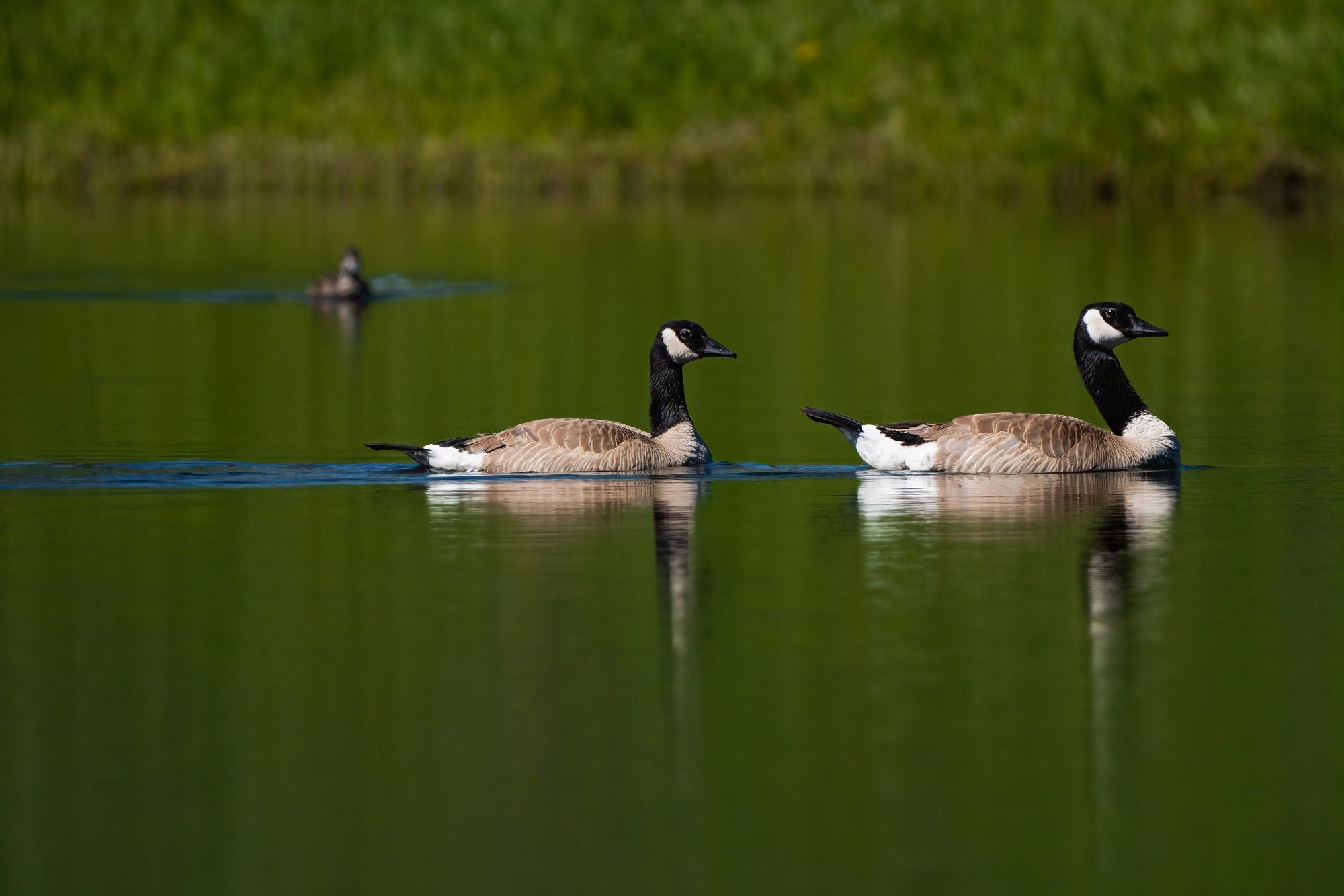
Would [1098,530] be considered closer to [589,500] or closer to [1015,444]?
[1015,444]

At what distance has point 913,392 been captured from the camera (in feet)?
66.1

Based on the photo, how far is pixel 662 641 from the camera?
395 inches

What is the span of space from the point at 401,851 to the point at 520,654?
2.44 m

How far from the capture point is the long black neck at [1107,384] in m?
16.1

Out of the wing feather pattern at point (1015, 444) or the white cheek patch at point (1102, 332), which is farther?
the white cheek patch at point (1102, 332)

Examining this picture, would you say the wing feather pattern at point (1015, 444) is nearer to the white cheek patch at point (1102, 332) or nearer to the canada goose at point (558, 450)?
the white cheek patch at point (1102, 332)

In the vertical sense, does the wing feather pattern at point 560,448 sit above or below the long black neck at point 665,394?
below

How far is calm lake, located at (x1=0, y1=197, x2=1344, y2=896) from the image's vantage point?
24.3 ft

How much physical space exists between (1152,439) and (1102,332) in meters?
1.14

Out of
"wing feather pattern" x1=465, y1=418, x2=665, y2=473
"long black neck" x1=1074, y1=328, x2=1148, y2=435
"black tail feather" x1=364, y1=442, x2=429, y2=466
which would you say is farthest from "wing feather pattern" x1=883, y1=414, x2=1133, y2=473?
"black tail feather" x1=364, y1=442, x2=429, y2=466

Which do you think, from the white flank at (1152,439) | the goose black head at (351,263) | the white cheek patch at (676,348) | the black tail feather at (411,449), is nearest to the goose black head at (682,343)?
the white cheek patch at (676,348)

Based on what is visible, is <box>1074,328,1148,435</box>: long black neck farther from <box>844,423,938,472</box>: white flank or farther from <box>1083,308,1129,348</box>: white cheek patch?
<box>844,423,938,472</box>: white flank

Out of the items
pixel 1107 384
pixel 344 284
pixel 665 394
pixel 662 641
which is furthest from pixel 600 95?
pixel 662 641

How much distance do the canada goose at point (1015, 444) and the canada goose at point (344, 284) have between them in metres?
14.3
